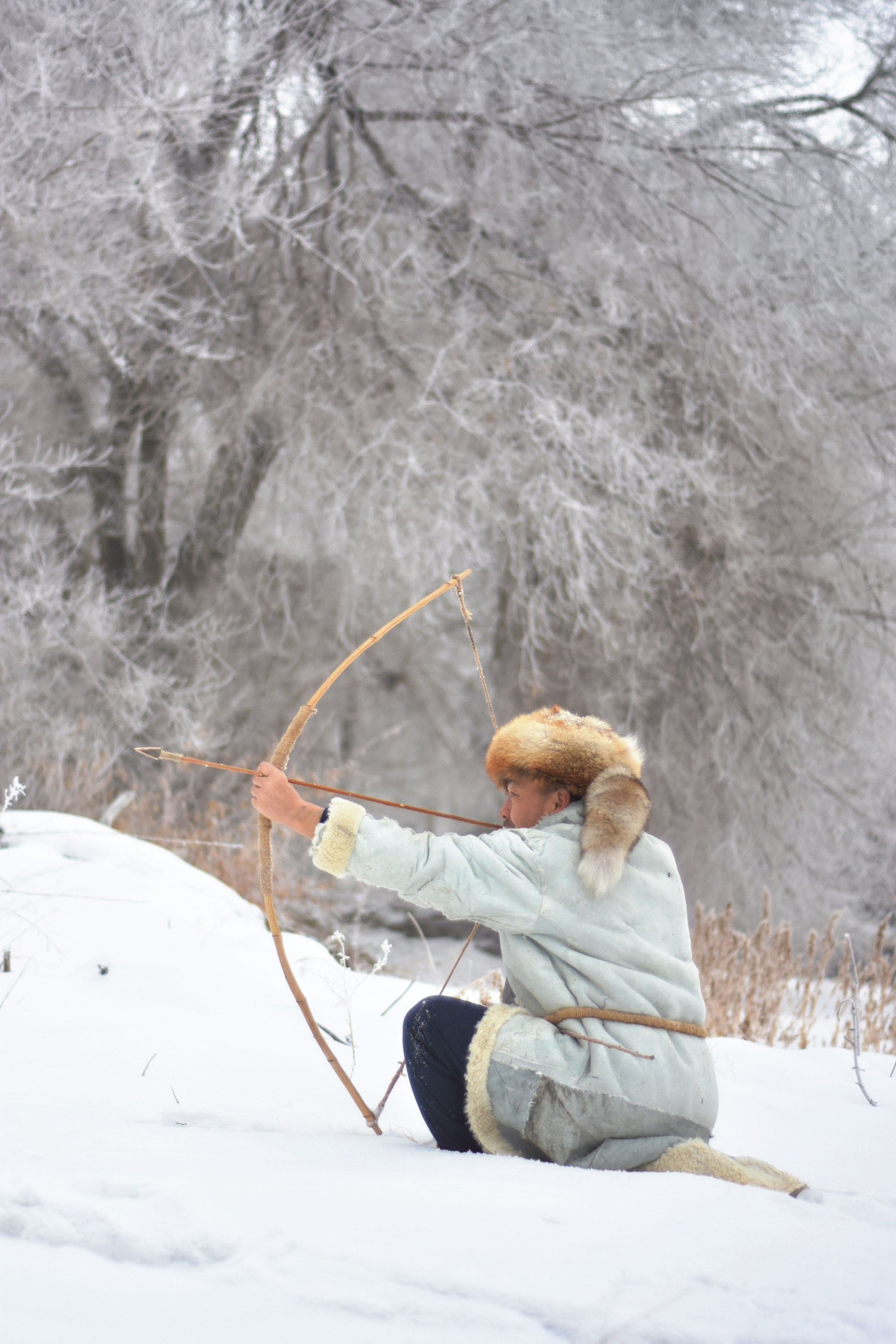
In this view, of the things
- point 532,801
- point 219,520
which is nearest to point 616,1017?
point 532,801

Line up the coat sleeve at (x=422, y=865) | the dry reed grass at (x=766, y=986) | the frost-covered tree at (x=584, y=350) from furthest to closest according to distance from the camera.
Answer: the frost-covered tree at (x=584, y=350), the dry reed grass at (x=766, y=986), the coat sleeve at (x=422, y=865)

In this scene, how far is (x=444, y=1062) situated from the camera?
196 cm

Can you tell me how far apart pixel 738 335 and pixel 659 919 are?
18.2 feet

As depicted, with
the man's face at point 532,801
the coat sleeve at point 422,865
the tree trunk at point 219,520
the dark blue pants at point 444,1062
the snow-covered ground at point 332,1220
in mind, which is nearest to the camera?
the snow-covered ground at point 332,1220

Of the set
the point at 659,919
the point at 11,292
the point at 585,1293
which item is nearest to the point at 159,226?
the point at 11,292

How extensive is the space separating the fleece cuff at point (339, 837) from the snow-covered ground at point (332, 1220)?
53 cm

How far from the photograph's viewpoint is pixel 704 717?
277 inches

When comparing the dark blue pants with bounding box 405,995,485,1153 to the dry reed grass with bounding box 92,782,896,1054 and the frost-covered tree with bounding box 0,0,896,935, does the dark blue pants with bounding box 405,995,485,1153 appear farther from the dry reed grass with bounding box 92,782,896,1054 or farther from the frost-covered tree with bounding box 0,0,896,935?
the frost-covered tree with bounding box 0,0,896,935

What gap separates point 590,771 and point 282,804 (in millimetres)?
661

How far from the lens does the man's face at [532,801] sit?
6.92 feet

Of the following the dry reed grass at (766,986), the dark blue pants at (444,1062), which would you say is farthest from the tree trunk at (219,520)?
the dark blue pants at (444,1062)

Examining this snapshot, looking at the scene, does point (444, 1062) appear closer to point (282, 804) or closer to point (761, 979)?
point (282, 804)

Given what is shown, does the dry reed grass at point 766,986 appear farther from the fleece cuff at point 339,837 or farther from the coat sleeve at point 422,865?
the fleece cuff at point 339,837

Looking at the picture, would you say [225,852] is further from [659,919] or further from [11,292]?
[659,919]
